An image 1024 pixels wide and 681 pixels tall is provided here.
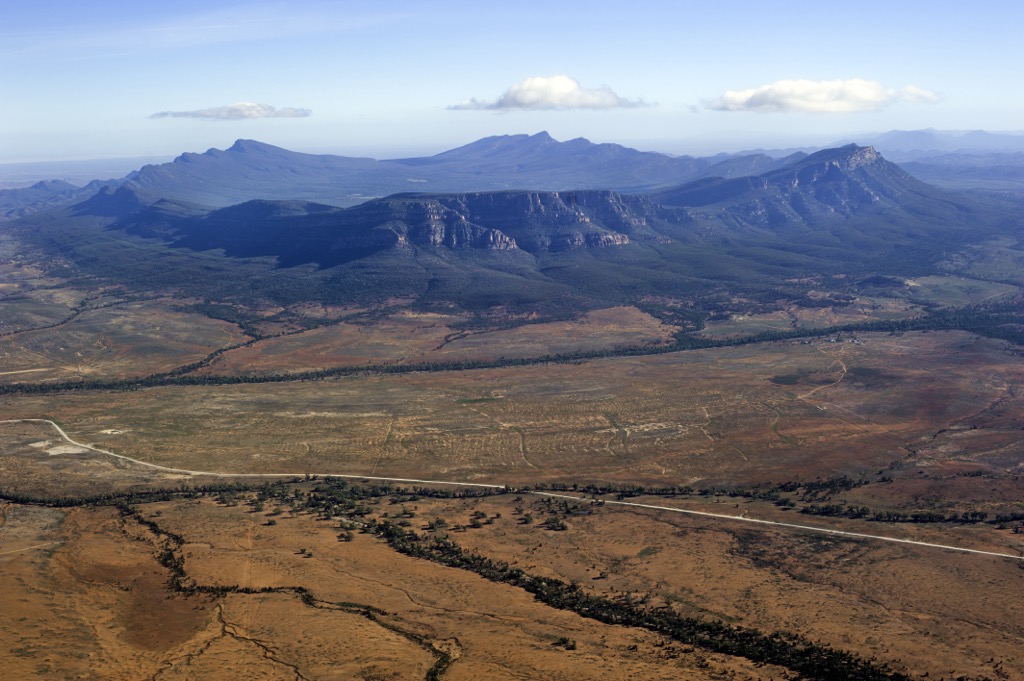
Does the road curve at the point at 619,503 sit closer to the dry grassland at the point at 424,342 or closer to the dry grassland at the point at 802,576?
the dry grassland at the point at 802,576

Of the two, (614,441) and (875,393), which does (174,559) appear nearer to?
(614,441)

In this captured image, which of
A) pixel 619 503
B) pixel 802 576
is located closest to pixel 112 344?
pixel 619 503

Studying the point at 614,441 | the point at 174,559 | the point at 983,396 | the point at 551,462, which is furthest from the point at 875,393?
the point at 174,559

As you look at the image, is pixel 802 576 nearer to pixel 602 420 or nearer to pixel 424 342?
pixel 602 420

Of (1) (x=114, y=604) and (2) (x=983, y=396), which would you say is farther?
(2) (x=983, y=396)

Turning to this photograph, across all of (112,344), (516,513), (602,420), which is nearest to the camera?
(516,513)

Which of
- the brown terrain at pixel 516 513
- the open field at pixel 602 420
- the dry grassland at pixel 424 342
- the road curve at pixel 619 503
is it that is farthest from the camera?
the dry grassland at pixel 424 342

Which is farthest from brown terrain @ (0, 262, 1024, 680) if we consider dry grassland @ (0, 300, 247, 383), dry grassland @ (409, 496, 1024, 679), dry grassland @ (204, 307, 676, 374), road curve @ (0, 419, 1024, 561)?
dry grassland @ (204, 307, 676, 374)

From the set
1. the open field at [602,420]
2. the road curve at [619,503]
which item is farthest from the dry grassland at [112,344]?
the road curve at [619,503]

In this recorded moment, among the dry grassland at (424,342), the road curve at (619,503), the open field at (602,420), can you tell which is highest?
the dry grassland at (424,342)

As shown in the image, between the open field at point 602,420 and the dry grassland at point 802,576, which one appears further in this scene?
the open field at point 602,420

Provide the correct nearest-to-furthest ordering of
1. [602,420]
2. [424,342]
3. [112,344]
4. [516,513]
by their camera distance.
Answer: [516,513] < [602,420] < [112,344] < [424,342]
